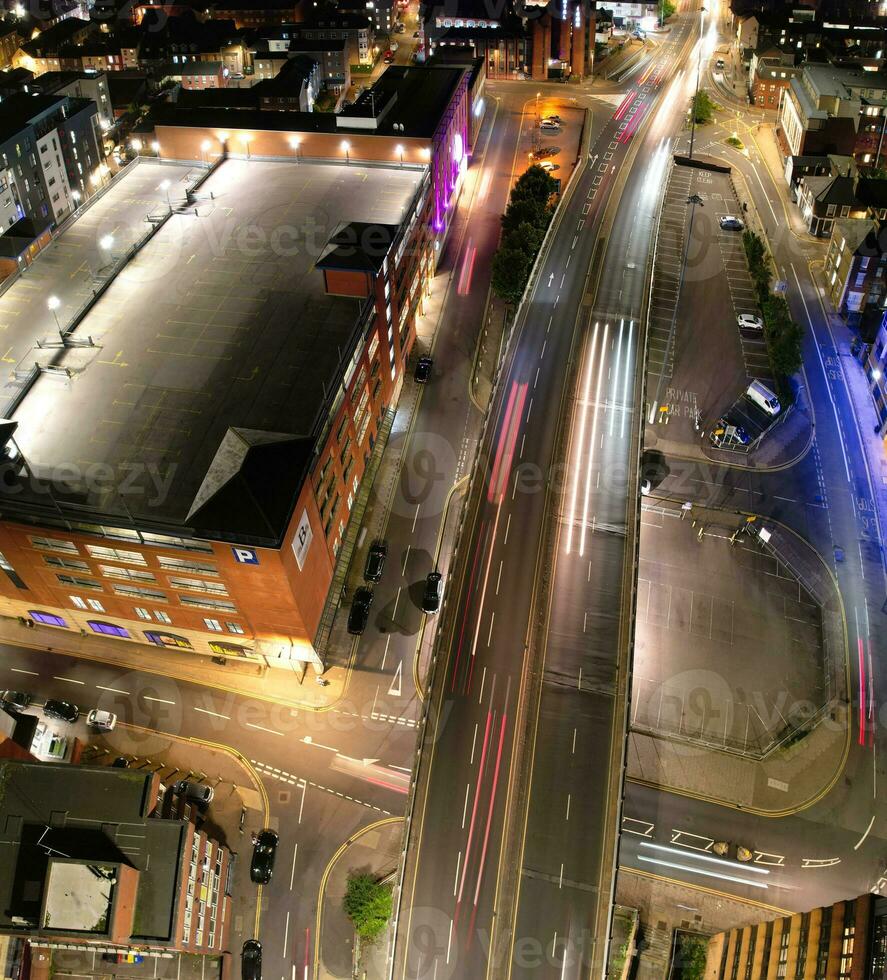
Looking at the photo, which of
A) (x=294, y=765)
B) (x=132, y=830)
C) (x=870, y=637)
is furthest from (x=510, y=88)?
(x=132, y=830)

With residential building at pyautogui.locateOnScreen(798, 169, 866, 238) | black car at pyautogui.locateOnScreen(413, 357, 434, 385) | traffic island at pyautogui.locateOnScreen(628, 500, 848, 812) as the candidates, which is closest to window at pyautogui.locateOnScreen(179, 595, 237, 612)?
traffic island at pyautogui.locateOnScreen(628, 500, 848, 812)

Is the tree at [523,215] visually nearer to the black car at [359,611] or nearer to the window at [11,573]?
the black car at [359,611]

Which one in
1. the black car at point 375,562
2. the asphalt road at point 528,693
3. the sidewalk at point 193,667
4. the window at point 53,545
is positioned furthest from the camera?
the black car at point 375,562

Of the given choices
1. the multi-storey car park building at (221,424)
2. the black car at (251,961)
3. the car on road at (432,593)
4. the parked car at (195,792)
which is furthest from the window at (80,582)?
the black car at (251,961)

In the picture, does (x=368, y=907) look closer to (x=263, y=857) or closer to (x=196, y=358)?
(x=263, y=857)

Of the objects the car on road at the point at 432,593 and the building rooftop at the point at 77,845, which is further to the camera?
the car on road at the point at 432,593

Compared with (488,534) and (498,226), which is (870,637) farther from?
(498,226)
